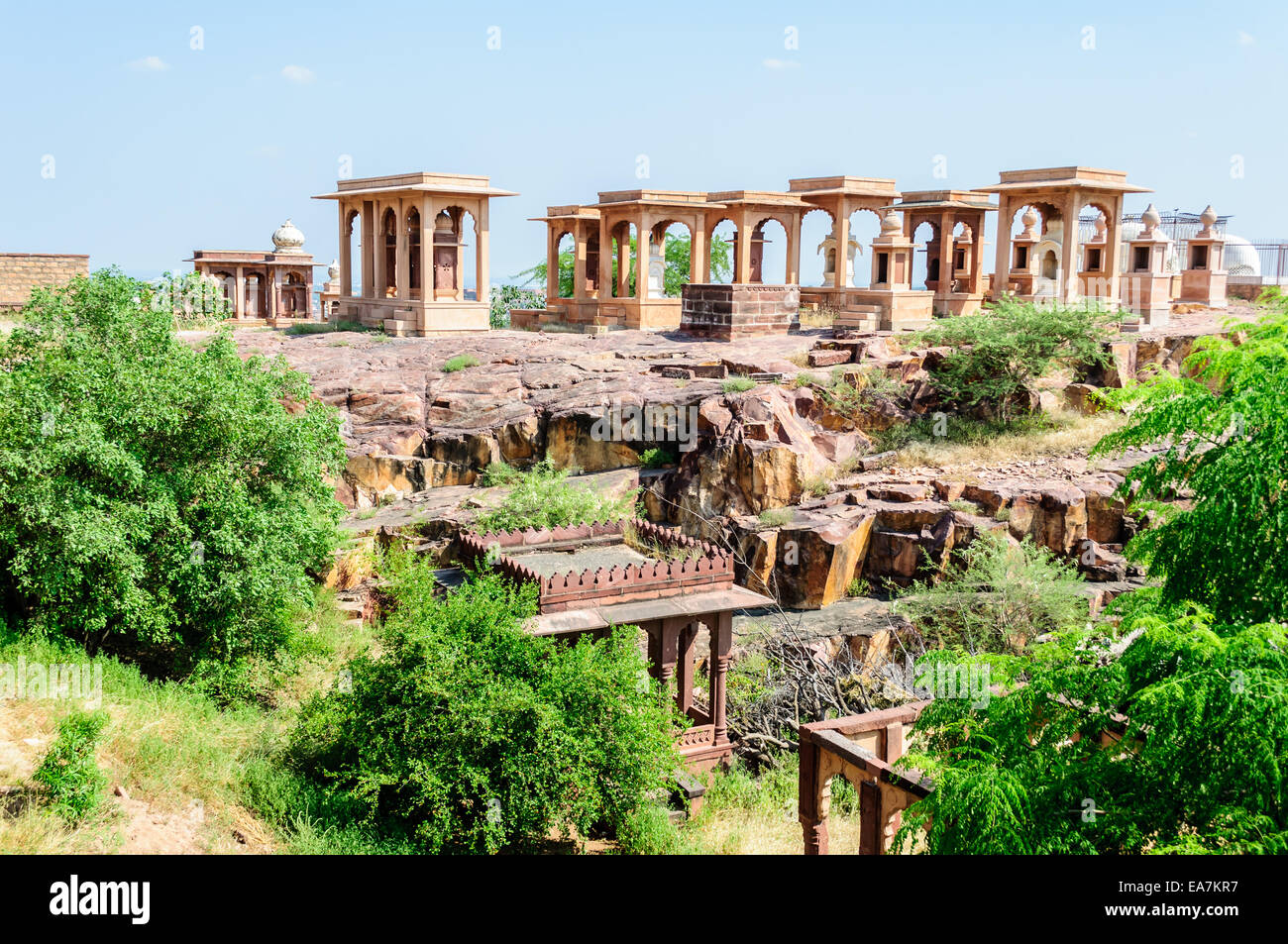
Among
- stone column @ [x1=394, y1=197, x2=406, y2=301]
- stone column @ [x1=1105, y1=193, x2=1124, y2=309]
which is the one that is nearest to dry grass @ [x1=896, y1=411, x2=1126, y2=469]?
stone column @ [x1=1105, y1=193, x2=1124, y2=309]

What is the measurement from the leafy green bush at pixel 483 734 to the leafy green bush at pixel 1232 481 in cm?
480

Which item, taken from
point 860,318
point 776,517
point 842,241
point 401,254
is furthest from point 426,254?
point 776,517

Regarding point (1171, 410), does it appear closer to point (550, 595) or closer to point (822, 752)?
point (822, 752)

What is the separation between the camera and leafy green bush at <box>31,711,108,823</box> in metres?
8.62

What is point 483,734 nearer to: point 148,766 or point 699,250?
point 148,766

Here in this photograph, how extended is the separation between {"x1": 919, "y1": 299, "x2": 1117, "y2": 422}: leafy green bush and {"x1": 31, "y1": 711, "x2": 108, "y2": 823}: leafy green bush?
17.6 metres

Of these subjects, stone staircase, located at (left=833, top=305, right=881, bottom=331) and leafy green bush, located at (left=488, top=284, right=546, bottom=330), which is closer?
stone staircase, located at (left=833, top=305, right=881, bottom=331)

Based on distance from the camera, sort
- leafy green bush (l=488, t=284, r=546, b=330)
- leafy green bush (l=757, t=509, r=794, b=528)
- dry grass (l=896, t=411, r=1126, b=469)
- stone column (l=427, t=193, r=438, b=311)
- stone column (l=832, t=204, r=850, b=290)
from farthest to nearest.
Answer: leafy green bush (l=488, t=284, r=546, b=330) → stone column (l=832, t=204, r=850, b=290) → stone column (l=427, t=193, r=438, b=311) → dry grass (l=896, t=411, r=1126, b=469) → leafy green bush (l=757, t=509, r=794, b=528)

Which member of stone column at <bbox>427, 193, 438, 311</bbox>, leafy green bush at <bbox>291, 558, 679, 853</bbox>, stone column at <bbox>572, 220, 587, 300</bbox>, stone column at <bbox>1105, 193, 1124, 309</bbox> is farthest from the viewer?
stone column at <bbox>572, 220, 587, 300</bbox>

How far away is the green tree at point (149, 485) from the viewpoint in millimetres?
11625

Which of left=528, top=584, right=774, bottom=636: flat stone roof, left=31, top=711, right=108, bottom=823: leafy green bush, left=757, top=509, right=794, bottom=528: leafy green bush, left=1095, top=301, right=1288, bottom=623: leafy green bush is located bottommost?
left=31, top=711, right=108, bottom=823: leafy green bush

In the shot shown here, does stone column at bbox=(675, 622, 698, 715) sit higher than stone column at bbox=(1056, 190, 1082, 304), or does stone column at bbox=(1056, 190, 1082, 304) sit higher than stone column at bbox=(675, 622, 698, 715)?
stone column at bbox=(1056, 190, 1082, 304)

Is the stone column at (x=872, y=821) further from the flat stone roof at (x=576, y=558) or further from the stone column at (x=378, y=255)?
the stone column at (x=378, y=255)

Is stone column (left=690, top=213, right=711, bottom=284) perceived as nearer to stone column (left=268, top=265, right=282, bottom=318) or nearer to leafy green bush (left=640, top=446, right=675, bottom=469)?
leafy green bush (left=640, top=446, right=675, bottom=469)
